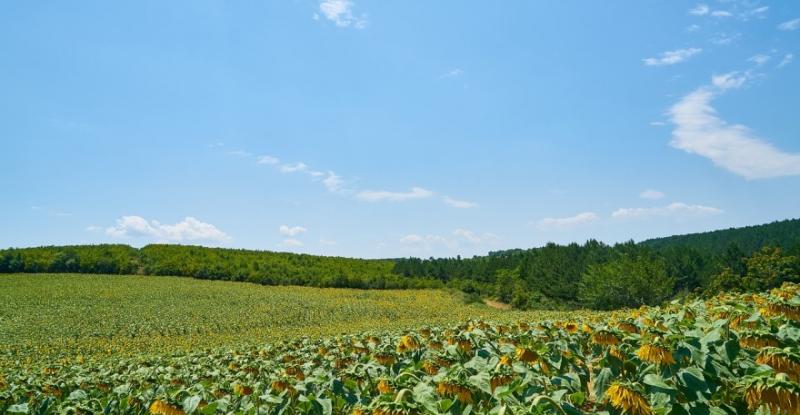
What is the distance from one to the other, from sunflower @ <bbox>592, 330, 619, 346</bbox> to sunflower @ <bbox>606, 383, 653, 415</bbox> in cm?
149

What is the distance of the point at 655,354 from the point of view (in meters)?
3.04

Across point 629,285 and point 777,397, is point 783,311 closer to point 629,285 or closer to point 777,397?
point 777,397

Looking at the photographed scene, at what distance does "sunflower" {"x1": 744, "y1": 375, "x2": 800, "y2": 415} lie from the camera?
2.16m

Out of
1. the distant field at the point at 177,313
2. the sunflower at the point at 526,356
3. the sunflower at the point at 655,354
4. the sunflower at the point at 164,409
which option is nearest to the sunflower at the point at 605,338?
the sunflower at the point at 526,356

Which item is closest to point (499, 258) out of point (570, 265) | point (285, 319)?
point (570, 265)

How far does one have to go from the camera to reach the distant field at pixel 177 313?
3334 cm

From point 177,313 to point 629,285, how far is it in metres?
57.6

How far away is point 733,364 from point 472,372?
1.72 metres

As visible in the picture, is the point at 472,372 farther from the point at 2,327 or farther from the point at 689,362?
the point at 2,327

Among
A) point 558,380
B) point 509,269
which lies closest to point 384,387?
point 558,380

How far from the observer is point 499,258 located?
95.7 m

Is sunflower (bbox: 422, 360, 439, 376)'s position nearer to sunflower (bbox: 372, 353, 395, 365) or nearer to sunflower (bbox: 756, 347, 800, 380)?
sunflower (bbox: 372, 353, 395, 365)

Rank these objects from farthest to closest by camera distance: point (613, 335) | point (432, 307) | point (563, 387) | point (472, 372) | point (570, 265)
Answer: point (570, 265), point (432, 307), point (613, 335), point (472, 372), point (563, 387)

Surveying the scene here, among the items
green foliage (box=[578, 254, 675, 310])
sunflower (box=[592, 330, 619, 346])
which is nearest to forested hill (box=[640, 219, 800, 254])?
green foliage (box=[578, 254, 675, 310])
